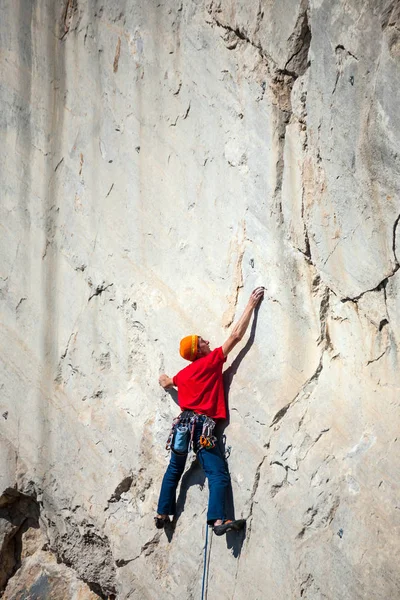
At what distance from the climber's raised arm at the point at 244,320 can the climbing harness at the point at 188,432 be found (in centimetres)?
41

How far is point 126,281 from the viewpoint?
4.76 meters

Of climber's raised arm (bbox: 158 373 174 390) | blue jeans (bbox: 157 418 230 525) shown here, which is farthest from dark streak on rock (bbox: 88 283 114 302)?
blue jeans (bbox: 157 418 230 525)

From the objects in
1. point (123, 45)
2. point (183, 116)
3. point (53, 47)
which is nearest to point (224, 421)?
point (183, 116)

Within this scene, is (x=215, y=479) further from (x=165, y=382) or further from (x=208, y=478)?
(x=165, y=382)

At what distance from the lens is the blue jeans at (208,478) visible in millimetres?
3947

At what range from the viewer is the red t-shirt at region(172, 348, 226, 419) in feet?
13.4

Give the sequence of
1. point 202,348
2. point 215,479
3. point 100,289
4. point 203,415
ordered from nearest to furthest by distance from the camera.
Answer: point 215,479
point 203,415
point 202,348
point 100,289

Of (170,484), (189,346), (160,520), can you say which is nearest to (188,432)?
(170,484)

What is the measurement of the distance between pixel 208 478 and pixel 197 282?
1181 millimetres

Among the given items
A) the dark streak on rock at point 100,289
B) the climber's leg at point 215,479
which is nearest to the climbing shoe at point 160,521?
the climber's leg at point 215,479

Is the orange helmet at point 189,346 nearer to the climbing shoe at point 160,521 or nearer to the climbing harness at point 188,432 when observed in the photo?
the climbing harness at point 188,432

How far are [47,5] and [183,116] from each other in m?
1.65

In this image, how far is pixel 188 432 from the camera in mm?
4090

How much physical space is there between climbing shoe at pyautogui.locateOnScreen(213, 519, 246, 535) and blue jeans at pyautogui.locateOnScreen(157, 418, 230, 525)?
7 centimetres
